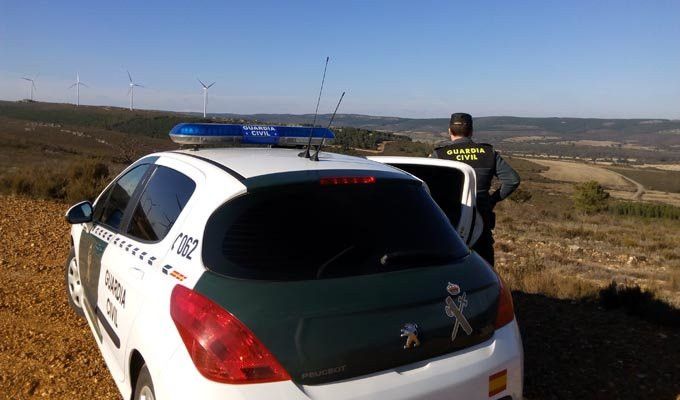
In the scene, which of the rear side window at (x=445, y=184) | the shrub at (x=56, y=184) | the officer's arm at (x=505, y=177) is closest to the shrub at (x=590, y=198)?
the shrub at (x=56, y=184)

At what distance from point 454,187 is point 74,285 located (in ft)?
10.7

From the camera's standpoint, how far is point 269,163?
9.01 feet

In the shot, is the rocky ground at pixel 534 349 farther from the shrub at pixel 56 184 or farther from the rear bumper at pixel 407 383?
the shrub at pixel 56 184

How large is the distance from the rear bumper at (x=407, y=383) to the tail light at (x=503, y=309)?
0.12ft

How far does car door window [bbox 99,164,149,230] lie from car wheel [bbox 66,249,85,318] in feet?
3.14

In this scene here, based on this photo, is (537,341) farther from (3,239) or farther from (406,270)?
(3,239)

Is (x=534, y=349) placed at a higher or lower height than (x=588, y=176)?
higher

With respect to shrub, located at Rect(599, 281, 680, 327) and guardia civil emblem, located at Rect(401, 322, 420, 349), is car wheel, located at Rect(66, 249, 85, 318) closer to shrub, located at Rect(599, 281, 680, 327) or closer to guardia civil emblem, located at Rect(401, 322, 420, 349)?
guardia civil emblem, located at Rect(401, 322, 420, 349)

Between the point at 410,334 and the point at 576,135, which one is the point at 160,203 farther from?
the point at 576,135

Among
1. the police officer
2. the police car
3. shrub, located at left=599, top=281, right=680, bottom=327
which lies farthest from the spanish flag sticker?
shrub, located at left=599, top=281, right=680, bottom=327

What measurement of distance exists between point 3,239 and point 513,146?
135 metres

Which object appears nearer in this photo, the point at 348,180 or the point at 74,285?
the point at 348,180

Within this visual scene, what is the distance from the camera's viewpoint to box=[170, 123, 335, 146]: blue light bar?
3371 millimetres

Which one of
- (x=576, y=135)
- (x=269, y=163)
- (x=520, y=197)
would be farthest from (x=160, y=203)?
(x=576, y=135)
